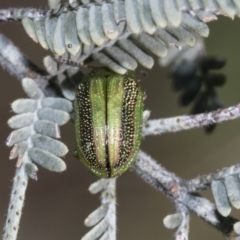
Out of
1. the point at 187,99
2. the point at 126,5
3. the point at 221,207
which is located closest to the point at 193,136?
the point at 187,99

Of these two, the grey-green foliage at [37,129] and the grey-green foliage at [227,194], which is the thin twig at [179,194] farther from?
the grey-green foliage at [37,129]

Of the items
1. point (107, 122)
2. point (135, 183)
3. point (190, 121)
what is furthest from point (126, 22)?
point (135, 183)

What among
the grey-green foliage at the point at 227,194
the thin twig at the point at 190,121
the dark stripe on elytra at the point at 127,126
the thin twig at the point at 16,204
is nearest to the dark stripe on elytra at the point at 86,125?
the dark stripe on elytra at the point at 127,126

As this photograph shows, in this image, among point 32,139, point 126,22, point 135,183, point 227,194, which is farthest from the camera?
point 135,183

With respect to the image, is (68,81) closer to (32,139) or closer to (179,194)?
(32,139)

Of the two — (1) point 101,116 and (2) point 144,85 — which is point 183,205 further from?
(2) point 144,85

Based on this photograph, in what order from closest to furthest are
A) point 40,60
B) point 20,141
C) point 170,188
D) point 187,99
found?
point 20,141, point 170,188, point 187,99, point 40,60
